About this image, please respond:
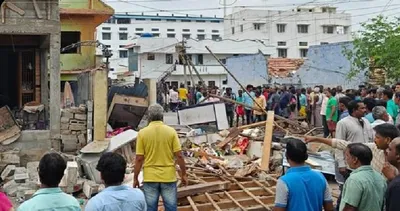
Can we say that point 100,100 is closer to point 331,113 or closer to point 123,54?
point 331,113

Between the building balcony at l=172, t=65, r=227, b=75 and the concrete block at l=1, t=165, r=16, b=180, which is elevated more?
the building balcony at l=172, t=65, r=227, b=75

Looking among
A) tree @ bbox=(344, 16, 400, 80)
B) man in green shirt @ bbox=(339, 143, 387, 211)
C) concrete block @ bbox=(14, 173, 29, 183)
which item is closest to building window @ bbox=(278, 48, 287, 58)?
tree @ bbox=(344, 16, 400, 80)

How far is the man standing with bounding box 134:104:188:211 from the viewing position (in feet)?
22.1

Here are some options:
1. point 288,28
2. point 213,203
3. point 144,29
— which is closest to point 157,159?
point 213,203

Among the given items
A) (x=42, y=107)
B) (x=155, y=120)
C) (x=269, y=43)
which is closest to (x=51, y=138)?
(x=42, y=107)

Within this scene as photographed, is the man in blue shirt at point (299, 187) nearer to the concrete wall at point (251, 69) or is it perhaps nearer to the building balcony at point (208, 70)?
the concrete wall at point (251, 69)

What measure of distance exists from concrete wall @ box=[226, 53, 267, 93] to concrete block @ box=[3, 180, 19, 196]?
27.7 meters

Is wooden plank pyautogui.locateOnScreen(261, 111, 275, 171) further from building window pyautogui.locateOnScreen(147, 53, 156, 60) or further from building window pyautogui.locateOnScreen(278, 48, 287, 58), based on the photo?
building window pyautogui.locateOnScreen(278, 48, 287, 58)

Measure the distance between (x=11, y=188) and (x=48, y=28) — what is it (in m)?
4.32

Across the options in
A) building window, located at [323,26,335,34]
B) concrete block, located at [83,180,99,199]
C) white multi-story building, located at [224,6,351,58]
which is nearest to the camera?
concrete block, located at [83,180,99,199]

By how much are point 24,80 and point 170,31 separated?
7850 centimetres

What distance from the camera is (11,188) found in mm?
10453

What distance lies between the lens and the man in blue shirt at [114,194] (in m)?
3.97

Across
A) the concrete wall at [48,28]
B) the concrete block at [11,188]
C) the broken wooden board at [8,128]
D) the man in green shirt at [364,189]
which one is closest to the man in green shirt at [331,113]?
the concrete wall at [48,28]
